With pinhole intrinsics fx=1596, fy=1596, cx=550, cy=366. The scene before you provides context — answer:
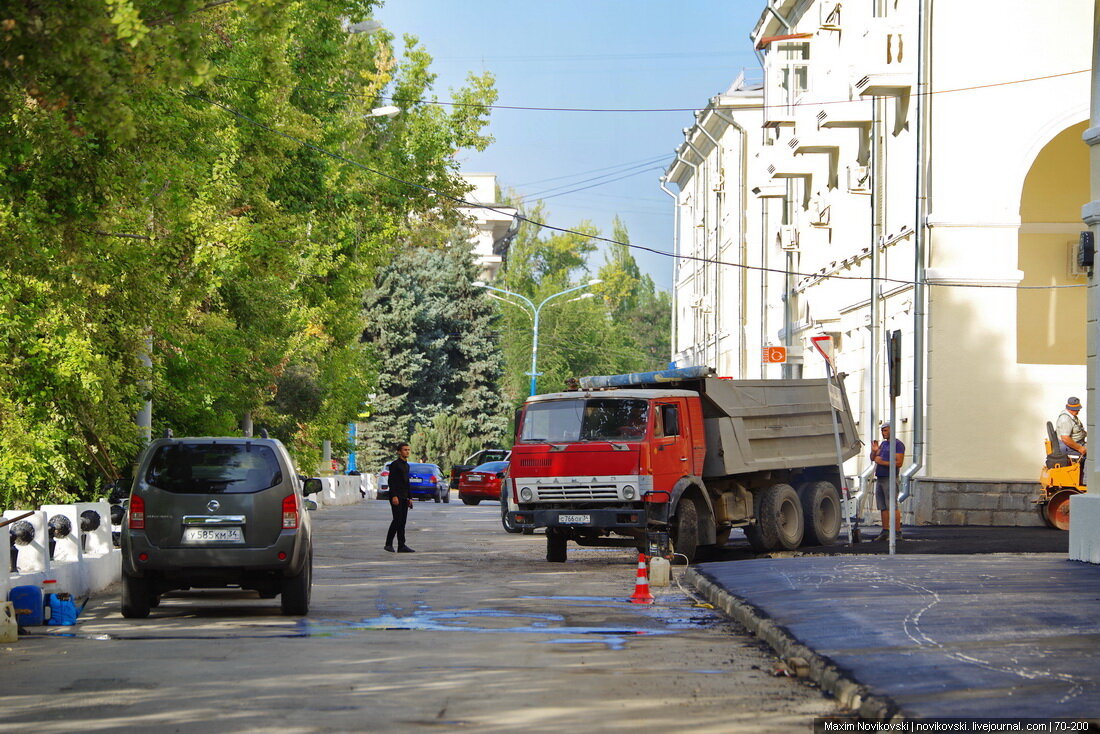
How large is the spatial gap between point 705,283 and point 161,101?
45.6 metres

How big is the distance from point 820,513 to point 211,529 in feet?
42.6

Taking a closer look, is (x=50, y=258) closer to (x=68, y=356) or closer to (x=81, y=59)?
(x=68, y=356)

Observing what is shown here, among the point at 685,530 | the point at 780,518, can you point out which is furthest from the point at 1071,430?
the point at 685,530

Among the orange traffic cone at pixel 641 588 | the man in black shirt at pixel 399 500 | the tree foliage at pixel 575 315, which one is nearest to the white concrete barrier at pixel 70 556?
the orange traffic cone at pixel 641 588

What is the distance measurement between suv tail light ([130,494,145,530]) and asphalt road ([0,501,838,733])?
2.74 feet

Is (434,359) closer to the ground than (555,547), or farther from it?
farther from it

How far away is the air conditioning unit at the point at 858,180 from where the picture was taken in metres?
34.4

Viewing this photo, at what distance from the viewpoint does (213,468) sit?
1431cm

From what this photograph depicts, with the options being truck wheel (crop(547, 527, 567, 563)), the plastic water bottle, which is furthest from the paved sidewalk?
truck wheel (crop(547, 527, 567, 563))

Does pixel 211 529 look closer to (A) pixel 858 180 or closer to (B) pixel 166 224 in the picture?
(B) pixel 166 224

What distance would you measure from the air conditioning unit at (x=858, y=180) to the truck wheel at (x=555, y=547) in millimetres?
14854

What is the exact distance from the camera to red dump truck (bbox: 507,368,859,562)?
21.3 m

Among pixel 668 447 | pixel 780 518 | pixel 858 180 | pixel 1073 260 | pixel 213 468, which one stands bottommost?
pixel 780 518

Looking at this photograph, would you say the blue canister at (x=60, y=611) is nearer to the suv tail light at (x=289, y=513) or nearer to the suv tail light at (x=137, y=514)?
the suv tail light at (x=137, y=514)
